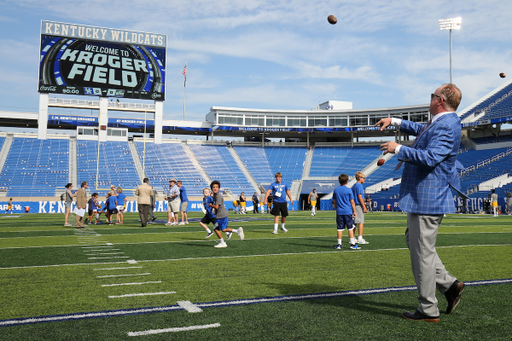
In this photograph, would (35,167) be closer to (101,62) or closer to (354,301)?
(101,62)

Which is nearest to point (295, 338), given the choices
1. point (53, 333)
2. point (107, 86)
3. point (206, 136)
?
point (53, 333)

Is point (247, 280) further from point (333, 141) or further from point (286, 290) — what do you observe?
point (333, 141)

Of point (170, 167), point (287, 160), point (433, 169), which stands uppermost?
point (287, 160)

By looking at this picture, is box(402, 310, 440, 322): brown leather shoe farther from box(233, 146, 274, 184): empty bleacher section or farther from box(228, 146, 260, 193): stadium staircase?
box(233, 146, 274, 184): empty bleacher section

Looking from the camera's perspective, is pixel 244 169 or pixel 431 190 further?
Answer: pixel 244 169

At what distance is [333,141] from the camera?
57969mm

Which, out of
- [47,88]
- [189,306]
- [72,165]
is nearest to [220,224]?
[189,306]

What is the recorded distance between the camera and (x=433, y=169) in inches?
150

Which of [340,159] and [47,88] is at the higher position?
[47,88]

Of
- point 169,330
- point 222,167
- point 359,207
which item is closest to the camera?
point 169,330

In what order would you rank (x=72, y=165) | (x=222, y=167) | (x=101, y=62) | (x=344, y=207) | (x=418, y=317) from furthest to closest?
(x=222, y=167) → (x=72, y=165) → (x=101, y=62) → (x=344, y=207) → (x=418, y=317)

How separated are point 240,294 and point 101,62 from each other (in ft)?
127

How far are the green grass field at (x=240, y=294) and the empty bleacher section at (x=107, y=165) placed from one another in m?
31.9

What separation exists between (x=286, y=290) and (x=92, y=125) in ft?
161
